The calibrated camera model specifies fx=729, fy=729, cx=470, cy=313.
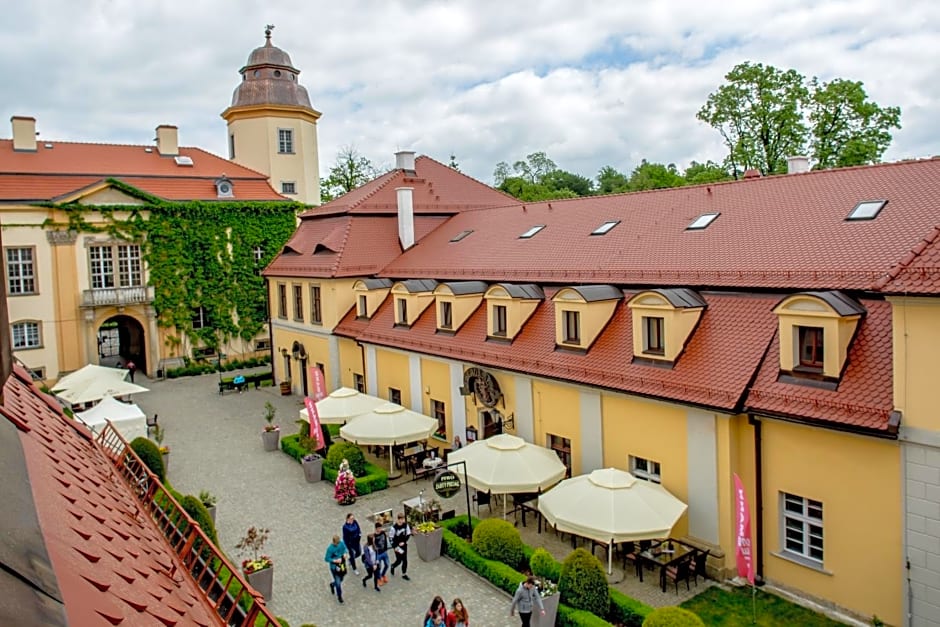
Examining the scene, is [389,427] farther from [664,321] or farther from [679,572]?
[679,572]

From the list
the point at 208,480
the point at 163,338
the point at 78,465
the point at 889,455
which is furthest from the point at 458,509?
the point at 163,338

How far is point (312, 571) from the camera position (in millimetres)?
15352

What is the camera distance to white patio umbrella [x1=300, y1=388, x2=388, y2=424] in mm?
22516

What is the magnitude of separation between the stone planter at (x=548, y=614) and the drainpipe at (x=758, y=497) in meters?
4.13

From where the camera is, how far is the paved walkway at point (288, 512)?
45.1 feet

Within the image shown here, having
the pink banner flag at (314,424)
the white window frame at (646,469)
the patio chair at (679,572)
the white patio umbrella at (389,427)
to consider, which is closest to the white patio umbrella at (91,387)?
the pink banner flag at (314,424)

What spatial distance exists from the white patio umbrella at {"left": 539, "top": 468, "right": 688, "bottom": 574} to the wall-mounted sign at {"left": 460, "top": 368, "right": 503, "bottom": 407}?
5.37 m

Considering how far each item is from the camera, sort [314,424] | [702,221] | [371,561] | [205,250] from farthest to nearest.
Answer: [205,250]
[314,424]
[702,221]
[371,561]

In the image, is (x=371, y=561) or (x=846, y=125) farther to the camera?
(x=846, y=125)

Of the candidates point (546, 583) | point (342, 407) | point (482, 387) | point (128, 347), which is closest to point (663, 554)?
point (546, 583)

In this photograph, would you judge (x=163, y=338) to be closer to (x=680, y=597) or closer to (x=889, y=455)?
(x=680, y=597)

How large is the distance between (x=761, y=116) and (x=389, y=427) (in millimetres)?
26722

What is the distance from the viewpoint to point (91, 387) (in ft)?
88.4

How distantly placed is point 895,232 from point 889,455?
15.7ft
